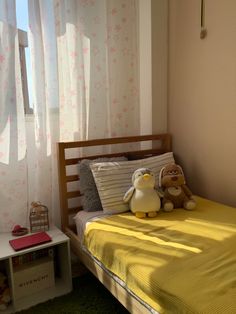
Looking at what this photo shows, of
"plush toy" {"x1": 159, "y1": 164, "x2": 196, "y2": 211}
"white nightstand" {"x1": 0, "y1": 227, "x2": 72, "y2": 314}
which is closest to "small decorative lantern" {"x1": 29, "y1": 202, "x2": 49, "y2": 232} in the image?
"white nightstand" {"x1": 0, "y1": 227, "x2": 72, "y2": 314}

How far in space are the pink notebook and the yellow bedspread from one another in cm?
31

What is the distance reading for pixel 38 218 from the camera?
6.67 feet

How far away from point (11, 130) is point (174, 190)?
4.00ft

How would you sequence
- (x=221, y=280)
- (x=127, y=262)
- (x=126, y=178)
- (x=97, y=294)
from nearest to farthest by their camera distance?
(x=221, y=280) → (x=127, y=262) → (x=97, y=294) → (x=126, y=178)

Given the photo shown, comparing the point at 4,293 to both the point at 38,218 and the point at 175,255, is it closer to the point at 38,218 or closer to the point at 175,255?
the point at 38,218

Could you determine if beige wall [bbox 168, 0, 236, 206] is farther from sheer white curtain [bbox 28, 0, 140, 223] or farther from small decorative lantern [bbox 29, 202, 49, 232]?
small decorative lantern [bbox 29, 202, 49, 232]

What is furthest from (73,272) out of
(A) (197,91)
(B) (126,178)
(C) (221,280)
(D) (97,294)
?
(A) (197,91)

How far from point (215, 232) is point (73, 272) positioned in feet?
3.95

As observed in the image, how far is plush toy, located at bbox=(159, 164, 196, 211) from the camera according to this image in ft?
6.59

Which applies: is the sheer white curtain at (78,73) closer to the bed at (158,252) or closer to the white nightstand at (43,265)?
the bed at (158,252)

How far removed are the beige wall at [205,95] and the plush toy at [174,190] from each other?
1.20 feet

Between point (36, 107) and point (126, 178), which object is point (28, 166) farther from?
point (126, 178)

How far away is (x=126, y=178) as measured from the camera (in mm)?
2066

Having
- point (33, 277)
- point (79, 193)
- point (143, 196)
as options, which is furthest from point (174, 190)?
point (33, 277)
